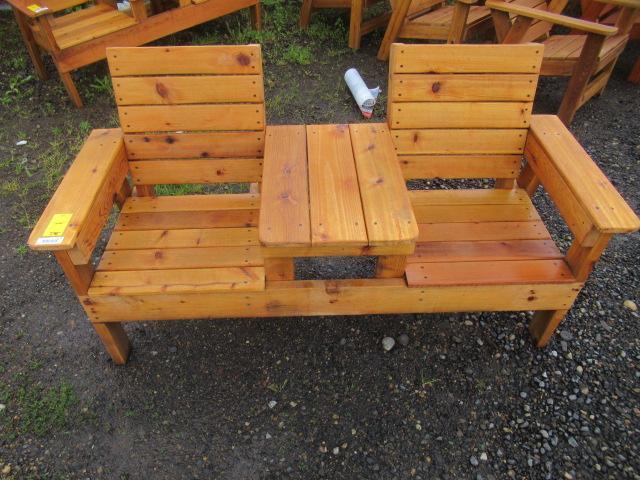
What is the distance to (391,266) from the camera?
6.48 feet

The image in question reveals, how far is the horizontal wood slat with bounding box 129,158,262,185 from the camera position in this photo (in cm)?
234

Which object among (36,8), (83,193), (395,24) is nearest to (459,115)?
(83,193)

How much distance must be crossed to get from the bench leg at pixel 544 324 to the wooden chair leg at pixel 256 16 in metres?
4.43

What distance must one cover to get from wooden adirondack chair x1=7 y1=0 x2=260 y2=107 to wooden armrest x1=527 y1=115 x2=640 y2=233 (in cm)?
365

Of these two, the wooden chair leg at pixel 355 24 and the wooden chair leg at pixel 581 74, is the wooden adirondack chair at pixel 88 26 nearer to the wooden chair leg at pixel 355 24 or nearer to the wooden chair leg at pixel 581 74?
the wooden chair leg at pixel 355 24

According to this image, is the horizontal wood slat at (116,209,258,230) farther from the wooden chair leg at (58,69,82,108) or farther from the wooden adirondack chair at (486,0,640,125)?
the wooden adirondack chair at (486,0,640,125)

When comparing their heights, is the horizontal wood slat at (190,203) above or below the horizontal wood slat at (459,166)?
below

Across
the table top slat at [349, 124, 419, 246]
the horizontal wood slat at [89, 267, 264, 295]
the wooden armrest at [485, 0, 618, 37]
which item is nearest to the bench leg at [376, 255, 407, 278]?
the table top slat at [349, 124, 419, 246]

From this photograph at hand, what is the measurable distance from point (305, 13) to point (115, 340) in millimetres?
4468

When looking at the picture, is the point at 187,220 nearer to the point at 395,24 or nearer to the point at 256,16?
the point at 395,24

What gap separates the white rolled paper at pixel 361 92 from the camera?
4.09 metres

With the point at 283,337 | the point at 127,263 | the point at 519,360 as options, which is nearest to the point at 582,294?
the point at 519,360

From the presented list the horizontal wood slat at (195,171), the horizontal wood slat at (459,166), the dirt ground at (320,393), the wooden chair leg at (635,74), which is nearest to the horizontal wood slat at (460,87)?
the horizontal wood slat at (459,166)

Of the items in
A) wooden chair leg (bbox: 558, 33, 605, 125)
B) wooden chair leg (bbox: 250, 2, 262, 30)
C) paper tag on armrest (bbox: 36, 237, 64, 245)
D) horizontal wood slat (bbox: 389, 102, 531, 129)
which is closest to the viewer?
paper tag on armrest (bbox: 36, 237, 64, 245)
